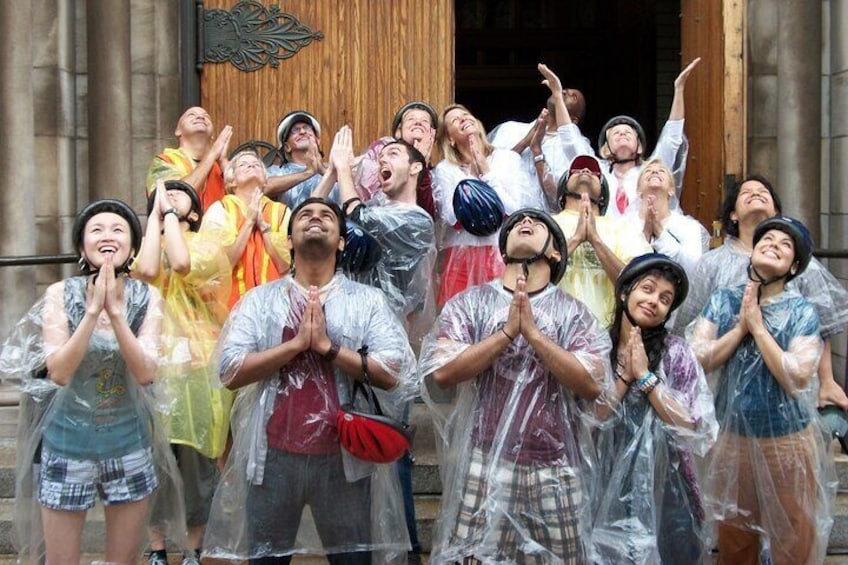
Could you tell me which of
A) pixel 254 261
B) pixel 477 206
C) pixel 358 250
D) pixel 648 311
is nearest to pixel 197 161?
pixel 254 261

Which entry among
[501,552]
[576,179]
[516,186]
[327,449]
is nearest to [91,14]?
[516,186]

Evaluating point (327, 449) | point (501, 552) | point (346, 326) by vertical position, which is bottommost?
point (501, 552)

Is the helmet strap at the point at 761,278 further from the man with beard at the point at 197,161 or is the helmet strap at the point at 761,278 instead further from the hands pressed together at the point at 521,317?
the man with beard at the point at 197,161

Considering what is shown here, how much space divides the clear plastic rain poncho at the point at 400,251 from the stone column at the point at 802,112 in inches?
105

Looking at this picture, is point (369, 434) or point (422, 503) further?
point (422, 503)

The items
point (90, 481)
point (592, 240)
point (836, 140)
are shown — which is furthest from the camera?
point (836, 140)

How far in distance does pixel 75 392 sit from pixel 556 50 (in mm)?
9627

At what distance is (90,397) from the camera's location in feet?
13.0

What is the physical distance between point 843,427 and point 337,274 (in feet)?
7.07

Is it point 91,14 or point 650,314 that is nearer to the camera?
point 650,314

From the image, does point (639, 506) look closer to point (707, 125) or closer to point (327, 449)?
point (327, 449)

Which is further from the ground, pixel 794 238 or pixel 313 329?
pixel 794 238

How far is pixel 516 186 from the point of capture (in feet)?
17.4

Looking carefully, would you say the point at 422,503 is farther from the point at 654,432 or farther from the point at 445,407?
the point at 654,432
